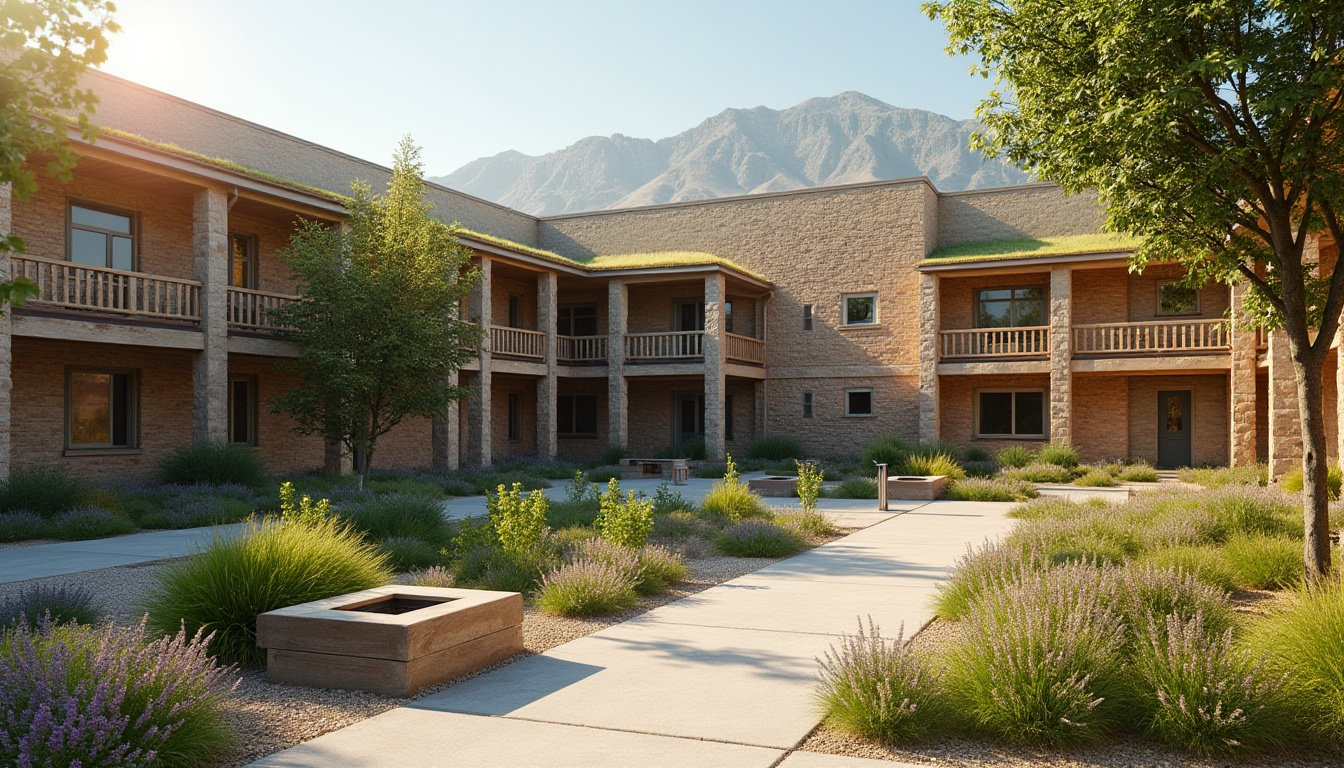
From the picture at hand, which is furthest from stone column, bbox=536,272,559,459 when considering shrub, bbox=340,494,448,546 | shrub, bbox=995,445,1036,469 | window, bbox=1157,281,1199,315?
window, bbox=1157,281,1199,315

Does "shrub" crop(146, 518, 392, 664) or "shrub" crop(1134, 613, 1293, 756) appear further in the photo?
"shrub" crop(146, 518, 392, 664)

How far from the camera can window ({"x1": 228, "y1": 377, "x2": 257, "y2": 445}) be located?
21.5 meters

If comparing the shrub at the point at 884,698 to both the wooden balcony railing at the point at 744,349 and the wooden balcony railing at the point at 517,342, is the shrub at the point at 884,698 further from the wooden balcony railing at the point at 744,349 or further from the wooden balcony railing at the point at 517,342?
the wooden balcony railing at the point at 744,349

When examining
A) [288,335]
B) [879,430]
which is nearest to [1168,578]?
[288,335]

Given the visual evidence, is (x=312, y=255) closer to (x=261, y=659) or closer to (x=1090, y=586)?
(x=261, y=659)

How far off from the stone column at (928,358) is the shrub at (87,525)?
21652 millimetres

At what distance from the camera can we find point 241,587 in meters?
6.34

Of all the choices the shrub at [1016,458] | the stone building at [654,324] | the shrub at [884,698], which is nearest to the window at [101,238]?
the stone building at [654,324]

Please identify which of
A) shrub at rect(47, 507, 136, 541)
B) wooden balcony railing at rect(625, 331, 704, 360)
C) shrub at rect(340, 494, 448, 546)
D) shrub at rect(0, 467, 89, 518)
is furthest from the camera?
wooden balcony railing at rect(625, 331, 704, 360)

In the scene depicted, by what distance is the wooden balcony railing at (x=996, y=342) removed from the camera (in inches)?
1093

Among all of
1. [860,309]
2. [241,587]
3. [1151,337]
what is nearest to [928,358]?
[860,309]

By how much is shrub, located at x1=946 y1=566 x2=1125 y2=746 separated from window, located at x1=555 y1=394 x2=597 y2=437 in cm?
2825

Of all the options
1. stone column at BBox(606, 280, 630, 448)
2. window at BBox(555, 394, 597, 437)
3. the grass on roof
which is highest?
the grass on roof

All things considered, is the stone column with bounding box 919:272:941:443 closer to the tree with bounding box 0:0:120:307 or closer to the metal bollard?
the metal bollard
